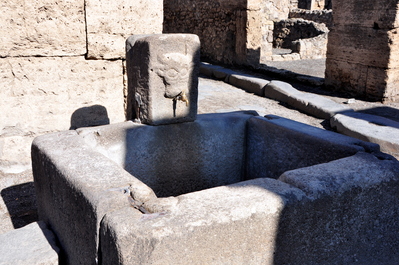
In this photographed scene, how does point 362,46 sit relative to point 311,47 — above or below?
above

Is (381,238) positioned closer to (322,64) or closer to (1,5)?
(1,5)

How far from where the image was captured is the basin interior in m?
2.70

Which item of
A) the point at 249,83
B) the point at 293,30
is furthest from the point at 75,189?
the point at 293,30

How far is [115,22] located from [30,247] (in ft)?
7.82

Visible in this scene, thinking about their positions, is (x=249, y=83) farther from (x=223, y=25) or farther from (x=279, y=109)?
(x=223, y=25)

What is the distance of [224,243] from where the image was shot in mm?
1673

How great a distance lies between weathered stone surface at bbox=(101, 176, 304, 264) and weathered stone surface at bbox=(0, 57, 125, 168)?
2432mm

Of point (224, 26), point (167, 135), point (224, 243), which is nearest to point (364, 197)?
point (224, 243)

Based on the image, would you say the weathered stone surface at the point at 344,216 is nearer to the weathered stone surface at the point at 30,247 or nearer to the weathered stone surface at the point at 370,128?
the weathered stone surface at the point at 30,247

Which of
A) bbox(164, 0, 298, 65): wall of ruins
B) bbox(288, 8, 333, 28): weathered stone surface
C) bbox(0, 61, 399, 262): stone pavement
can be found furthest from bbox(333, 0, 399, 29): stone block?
bbox(288, 8, 333, 28): weathered stone surface

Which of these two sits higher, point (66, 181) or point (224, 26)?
point (224, 26)

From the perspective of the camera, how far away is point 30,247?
2.22m

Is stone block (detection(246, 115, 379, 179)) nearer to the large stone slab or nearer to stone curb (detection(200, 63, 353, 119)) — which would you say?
the large stone slab

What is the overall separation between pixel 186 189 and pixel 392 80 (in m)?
4.89
